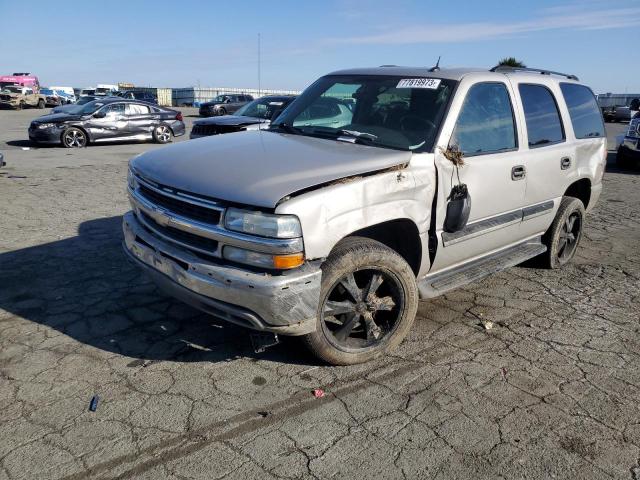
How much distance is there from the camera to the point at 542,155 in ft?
14.9

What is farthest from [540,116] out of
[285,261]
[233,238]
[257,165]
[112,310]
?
[112,310]

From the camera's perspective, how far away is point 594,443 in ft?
8.93

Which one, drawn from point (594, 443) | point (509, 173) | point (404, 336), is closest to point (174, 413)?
point (404, 336)

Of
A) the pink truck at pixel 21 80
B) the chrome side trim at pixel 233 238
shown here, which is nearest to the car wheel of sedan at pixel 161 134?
the chrome side trim at pixel 233 238

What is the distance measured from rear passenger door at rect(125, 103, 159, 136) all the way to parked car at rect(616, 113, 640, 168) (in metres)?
13.8

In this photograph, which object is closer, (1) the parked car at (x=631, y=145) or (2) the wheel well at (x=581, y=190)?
(2) the wheel well at (x=581, y=190)

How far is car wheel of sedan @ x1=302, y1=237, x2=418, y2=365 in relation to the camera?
3.11 metres

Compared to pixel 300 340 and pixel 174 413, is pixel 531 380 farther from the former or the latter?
pixel 174 413

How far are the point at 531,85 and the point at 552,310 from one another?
6.42ft

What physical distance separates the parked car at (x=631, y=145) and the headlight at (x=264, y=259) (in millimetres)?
13360

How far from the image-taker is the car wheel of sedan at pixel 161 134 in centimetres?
1744

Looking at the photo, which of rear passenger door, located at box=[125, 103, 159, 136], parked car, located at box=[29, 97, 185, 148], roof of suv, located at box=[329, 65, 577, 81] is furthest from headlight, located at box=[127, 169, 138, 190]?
rear passenger door, located at box=[125, 103, 159, 136]

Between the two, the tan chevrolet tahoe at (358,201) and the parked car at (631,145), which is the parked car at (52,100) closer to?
the parked car at (631,145)

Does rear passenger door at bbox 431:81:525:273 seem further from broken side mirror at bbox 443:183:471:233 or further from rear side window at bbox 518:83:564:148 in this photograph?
rear side window at bbox 518:83:564:148
